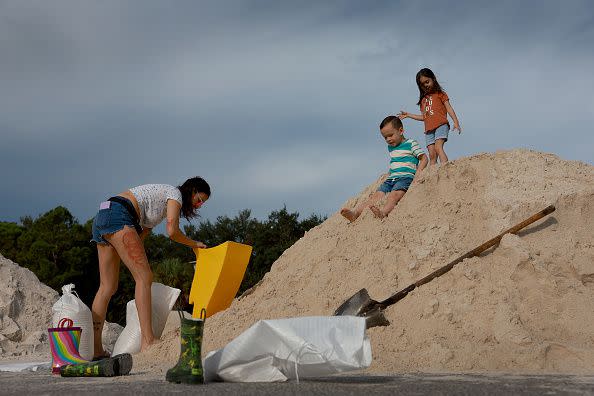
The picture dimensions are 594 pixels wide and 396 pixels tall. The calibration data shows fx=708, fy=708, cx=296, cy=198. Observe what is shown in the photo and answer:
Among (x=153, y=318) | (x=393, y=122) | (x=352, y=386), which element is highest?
(x=393, y=122)

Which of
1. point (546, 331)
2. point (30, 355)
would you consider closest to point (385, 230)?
point (546, 331)

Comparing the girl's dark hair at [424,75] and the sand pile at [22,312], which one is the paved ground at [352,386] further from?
the sand pile at [22,312]

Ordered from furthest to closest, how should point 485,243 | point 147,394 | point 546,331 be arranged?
point 485,243 < point 546,331 < point 147,394

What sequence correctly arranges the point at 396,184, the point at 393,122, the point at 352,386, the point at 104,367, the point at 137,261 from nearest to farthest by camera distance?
the point at 352,386 → the point at 104,367 → the point at 137,261 → the point at 396,184 → the point at 393,122

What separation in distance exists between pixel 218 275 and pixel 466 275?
2339 millimetres

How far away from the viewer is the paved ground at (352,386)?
11.0ft

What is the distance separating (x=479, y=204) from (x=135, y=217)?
9.98 ft

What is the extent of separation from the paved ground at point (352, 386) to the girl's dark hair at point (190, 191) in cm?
185

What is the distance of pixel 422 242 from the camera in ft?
19.9

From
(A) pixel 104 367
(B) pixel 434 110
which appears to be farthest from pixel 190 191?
(B) pixel 434 110

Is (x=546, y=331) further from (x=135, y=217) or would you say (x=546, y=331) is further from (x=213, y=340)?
(x=135, y=217)

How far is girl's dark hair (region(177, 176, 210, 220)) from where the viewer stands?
230 inches

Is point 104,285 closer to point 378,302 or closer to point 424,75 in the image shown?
point 378,302

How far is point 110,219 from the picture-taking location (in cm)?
566
